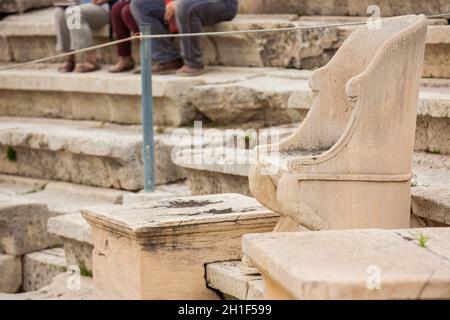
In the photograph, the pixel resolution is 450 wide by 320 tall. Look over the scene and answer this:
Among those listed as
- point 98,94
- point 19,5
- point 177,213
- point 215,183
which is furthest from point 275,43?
point 19,5

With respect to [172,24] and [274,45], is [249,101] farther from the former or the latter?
[172,24]

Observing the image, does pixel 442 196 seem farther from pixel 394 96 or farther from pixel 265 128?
pixel 265 128

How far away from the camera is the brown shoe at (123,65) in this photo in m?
8.27

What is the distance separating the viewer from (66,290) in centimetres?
589

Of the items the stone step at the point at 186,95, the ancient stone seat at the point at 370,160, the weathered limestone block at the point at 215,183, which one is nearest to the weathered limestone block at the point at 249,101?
the stone step at the point at 186,95

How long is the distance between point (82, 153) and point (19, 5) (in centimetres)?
331

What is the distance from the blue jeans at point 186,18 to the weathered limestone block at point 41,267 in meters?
1.92

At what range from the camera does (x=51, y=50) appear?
9312mm

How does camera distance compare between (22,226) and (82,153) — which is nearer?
(22,226)

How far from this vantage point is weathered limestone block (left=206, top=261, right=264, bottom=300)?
4.41m

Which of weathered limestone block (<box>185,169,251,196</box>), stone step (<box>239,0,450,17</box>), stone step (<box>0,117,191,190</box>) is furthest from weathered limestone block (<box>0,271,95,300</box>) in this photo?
stone step (<box>239,0,450,17</box>)

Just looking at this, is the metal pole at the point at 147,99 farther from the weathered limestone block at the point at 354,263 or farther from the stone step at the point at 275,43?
the weathered limestone block at the point at 354,263

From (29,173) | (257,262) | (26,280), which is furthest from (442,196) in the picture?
(29,173)
